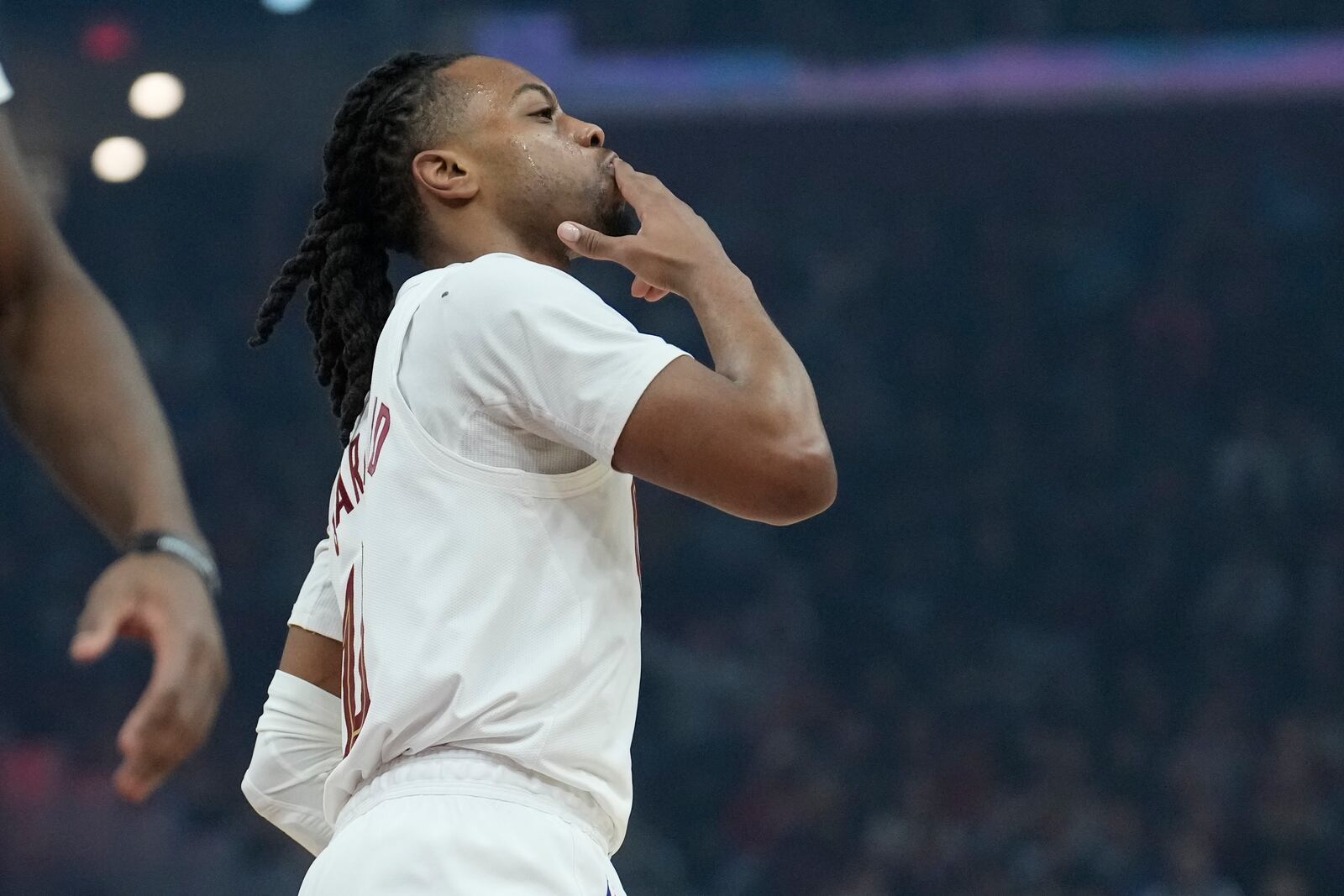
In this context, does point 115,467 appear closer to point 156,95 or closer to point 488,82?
point 488,82

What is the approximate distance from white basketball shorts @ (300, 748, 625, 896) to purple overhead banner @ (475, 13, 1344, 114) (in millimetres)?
7772

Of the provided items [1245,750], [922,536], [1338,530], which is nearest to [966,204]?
[922,536]

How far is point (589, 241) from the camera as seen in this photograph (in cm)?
233

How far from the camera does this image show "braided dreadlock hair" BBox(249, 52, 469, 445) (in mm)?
2547

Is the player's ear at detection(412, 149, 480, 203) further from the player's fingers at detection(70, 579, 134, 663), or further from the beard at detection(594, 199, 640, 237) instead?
the player's fingers at detection(70, 579, 134, 663)

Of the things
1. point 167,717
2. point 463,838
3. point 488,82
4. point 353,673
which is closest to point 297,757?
point 353,673

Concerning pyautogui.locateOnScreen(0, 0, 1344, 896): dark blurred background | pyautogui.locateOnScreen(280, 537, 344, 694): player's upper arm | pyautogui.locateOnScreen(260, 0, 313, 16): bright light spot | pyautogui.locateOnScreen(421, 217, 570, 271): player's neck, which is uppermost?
pyautogui.locateOnScreen(421, 217, 570, 271): player's neck

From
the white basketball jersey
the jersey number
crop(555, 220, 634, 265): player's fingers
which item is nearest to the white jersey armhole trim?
the white basketball jersey

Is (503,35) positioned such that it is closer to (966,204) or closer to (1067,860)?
(966,204)

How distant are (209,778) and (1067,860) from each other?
4.08 meters

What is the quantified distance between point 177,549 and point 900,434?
844cm

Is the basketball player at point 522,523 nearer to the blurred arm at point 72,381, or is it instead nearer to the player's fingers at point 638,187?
the player's fingers at point 638,187

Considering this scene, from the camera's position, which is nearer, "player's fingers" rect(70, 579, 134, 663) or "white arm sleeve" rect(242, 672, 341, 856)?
"player's fingers" rect(70, 579, 134, 663)

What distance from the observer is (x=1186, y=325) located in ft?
31.9
